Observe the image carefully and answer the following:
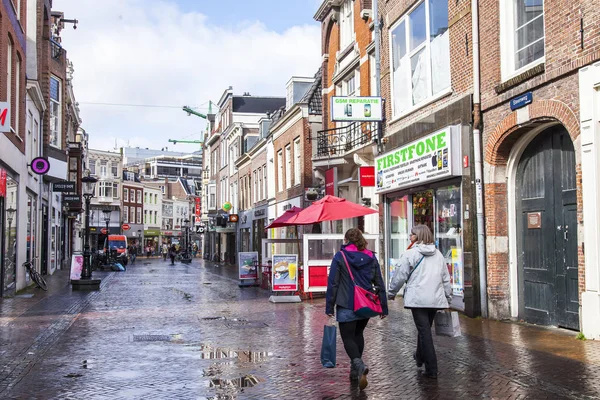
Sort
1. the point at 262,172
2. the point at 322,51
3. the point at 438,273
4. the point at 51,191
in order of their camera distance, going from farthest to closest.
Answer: the point at 262,172 < the point at 51,191 < the point at 322,51 < the point at 438,273

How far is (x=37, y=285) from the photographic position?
2058cm

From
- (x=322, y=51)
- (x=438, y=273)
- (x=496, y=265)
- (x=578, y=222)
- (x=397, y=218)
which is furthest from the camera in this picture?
(x=322, y=51)

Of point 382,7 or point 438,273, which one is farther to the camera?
point 382,7

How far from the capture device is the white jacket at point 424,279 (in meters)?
7.11

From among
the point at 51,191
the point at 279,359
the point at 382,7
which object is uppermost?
the point at 382,7

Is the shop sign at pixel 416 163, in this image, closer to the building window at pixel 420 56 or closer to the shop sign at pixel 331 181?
the building window at pixel 420 56

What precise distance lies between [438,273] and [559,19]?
5.16 m

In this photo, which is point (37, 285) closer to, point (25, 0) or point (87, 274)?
A: point (87, 274)

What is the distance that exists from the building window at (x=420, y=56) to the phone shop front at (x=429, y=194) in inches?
51.9

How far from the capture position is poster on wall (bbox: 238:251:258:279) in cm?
2244

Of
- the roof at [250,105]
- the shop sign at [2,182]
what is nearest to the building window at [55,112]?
the shop sign at [2,182]

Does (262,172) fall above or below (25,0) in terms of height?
below

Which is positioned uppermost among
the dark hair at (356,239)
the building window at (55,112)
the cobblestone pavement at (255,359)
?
the building window at (55,112)

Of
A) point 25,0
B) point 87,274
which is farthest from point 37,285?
point 25,0
